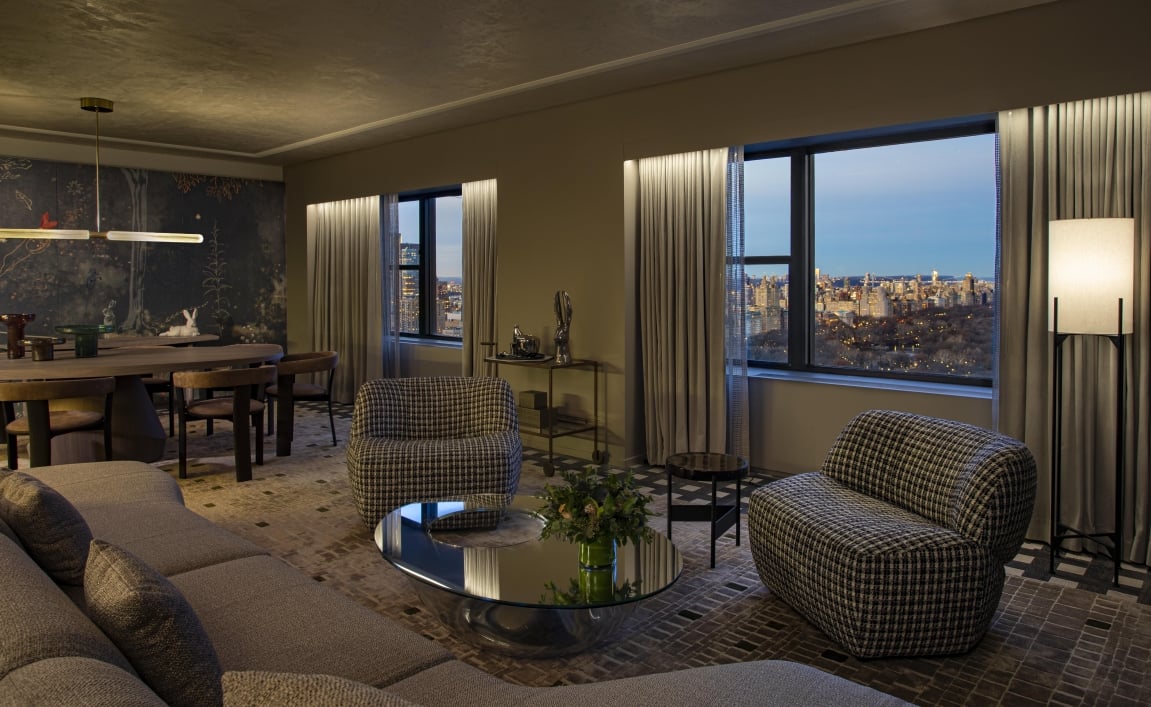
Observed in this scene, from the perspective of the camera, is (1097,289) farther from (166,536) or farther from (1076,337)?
(166,536)

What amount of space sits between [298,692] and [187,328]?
338 inches

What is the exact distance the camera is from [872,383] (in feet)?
16.8

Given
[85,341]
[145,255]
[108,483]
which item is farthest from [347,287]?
[108,483]

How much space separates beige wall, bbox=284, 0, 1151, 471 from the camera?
393 cm

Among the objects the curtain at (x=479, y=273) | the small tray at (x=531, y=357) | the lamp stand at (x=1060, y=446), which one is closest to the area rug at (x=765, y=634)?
the lamp stand at (x=1060, y=446)

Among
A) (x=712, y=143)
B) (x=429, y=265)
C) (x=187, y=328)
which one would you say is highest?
(x=712, y=143)

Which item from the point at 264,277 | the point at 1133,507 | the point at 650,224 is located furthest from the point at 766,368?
the point at 264,277

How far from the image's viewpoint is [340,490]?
5.13 metres

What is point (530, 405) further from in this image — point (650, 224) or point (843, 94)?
point (843, 94)

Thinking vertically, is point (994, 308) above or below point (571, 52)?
below

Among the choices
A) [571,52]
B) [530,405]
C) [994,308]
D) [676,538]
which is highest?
[571,52]

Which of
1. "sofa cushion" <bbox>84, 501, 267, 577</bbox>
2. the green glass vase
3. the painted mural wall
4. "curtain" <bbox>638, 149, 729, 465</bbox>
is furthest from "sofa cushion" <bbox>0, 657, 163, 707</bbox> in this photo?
the painted mural wall

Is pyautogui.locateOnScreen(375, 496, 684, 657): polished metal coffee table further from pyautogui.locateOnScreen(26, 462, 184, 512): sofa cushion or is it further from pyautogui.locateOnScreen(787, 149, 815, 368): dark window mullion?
pyautogui.locateOnScreen(787, 149, 815, 368): dark window mullion

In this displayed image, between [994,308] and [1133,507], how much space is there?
1.16m
